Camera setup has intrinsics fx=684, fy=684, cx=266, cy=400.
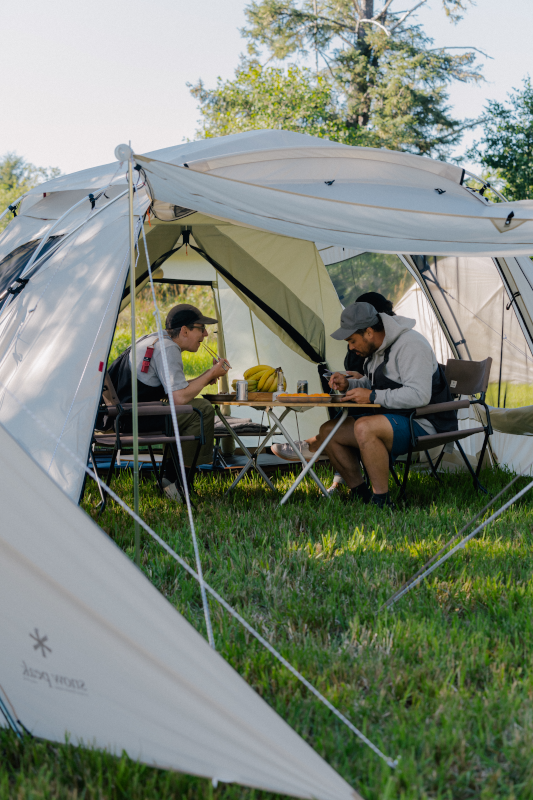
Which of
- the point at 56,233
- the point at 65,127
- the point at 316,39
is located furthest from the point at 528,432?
the point at 65,127

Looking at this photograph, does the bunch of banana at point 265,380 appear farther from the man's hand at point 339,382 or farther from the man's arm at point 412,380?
the man's arm at point 412,380

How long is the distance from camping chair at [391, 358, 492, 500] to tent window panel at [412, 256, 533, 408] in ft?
1.53

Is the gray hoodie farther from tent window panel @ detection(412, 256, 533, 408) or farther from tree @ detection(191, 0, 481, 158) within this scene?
tree @ detection(191, 0, 481, 158)

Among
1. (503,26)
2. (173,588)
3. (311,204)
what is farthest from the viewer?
(503,26)

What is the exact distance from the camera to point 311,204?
2.99 metres

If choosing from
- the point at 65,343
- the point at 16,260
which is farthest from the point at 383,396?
A: the point at 16,260

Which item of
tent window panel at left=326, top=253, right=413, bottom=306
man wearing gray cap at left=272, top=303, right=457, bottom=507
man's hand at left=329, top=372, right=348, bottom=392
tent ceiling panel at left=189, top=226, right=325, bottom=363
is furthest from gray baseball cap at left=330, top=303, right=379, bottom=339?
tent window panel at left=326, top=253, right=413, bottom=306

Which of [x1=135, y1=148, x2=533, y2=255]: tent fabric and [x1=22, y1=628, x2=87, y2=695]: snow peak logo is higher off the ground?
[x1=135, y1=148, x2=533, y2=255]: tent fabric

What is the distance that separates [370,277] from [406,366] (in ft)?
6.54

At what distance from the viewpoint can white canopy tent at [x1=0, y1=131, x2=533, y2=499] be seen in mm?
2994

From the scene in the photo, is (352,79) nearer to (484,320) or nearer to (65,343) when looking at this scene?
(484,320)

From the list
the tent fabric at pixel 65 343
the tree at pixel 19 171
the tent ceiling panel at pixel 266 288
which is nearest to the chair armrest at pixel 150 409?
the tent fabric at pixel 65 343

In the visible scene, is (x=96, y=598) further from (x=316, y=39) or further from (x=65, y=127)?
(x=65, y=127)

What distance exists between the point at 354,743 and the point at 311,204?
7.06ft
